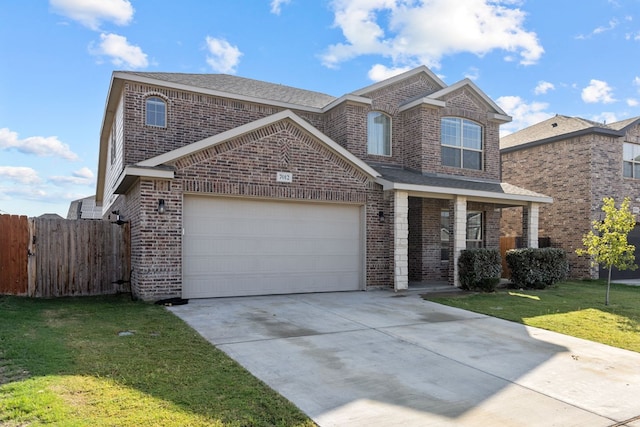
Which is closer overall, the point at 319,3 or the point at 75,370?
the point at 75,370

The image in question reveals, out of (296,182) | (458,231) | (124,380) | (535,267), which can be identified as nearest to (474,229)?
(535,267)

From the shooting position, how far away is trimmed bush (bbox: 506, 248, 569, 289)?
1393cm

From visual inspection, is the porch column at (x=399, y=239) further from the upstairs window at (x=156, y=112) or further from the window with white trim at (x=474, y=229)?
the upstairs window at (x=156, y=112)

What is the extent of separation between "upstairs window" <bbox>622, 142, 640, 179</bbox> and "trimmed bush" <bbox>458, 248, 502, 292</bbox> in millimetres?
10475

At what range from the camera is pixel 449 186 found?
1367 cm

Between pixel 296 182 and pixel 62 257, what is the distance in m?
5.99

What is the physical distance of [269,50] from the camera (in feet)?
42.3

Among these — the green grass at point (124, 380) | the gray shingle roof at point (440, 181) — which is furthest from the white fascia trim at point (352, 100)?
the green grass at point (124, 380)

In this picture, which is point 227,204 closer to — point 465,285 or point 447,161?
point 465,285

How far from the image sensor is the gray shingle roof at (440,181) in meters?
13.3

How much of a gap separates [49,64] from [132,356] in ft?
37.6

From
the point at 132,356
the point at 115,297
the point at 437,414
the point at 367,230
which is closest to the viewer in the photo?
the point at 437,414

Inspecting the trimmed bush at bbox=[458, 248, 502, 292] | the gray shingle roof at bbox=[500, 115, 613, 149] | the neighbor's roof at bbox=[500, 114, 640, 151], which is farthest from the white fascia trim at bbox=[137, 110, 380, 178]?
the gray shingle roof at bbox=[500, 115, 613, 149]

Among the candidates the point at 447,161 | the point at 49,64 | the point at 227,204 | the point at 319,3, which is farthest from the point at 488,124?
the point at 49,64
